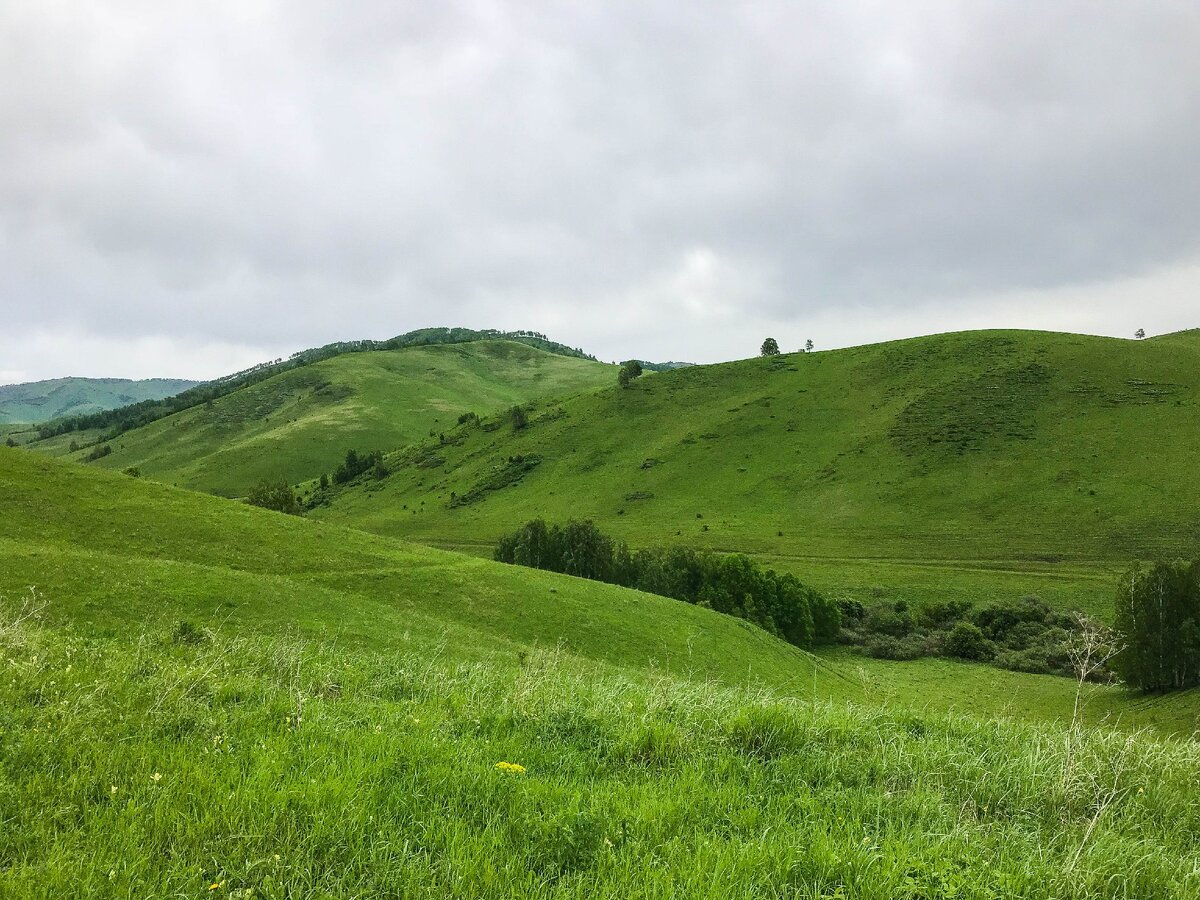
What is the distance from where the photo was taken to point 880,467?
111000mm

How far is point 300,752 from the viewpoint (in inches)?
213

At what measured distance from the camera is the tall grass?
3.96m

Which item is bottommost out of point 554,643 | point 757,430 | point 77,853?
point 554,643

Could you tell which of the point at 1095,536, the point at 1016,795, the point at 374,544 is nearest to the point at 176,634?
the point at 1016,795

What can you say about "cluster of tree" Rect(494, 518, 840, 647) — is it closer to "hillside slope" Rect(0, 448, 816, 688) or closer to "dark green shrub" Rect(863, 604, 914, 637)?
"dark green shrub" Rect(863, 604, 914, 637)

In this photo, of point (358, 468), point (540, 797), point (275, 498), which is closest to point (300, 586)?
point (540, 797)

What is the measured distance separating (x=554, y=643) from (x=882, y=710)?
24.5 m

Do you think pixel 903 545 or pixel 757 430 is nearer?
pixel 903 545

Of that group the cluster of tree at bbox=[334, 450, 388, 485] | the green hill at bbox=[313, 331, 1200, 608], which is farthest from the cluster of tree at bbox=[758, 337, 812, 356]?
the cluster of tree at bbox=[334, 450, 388, 485]

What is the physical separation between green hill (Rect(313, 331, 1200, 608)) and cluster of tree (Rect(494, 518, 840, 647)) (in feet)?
60.6

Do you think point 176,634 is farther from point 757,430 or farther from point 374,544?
point 757,430

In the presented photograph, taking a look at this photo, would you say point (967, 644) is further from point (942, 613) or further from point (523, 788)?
point (523, 788)

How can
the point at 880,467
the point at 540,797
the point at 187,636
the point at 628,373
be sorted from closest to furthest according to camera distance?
the point at 540,797 → the point at 187,636 → the point at 880,467 → the point at 628,373

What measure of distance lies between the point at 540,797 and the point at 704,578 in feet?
210
